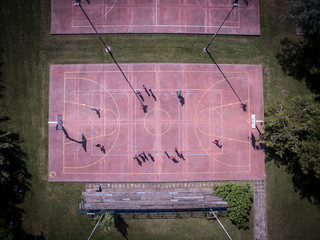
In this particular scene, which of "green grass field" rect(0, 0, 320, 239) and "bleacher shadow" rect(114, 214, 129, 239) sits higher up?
"green grass field" rect(0, 0, 320, 239)

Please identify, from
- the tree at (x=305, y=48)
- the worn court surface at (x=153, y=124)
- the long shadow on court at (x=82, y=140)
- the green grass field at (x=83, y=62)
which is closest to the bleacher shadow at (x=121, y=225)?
the green grass field at (x=83, y=62)

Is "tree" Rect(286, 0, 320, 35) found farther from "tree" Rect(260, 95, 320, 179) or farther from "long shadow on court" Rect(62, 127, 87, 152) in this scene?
"long shadow on court" Rect(62, 127, 87, 152)

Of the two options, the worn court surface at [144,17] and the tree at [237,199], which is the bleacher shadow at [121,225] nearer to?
the tree at [237,199]

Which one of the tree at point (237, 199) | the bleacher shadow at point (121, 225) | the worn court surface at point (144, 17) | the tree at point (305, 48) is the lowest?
the bleacher shadow at point (121, 225)

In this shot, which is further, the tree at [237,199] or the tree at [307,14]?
the tree at [237,199]

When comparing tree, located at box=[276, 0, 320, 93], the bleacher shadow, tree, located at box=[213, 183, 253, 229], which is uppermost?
tree, located at box=[276, 0, 320, 93]

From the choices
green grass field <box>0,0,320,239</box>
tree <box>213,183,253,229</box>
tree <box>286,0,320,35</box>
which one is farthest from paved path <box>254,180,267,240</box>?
tree <box>286,0,320,35</box>
